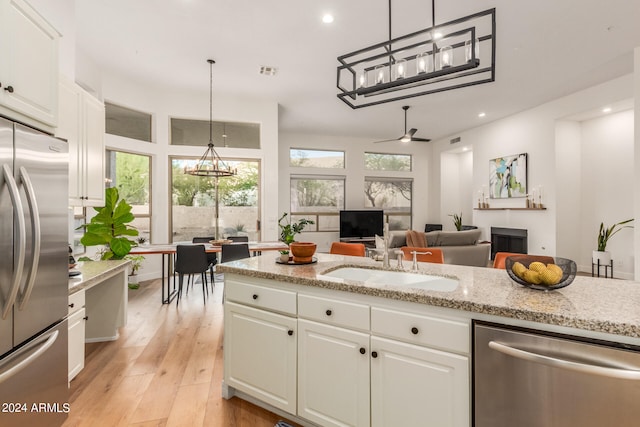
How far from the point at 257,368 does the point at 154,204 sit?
4772 millimetres

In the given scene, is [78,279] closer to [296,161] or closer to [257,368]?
[257,368]

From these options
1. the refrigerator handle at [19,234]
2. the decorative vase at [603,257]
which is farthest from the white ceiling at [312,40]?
the decorative vase at [603,257]

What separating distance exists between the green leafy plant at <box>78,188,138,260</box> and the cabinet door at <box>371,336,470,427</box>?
285 cm

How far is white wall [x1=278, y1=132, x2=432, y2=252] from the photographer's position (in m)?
8.35

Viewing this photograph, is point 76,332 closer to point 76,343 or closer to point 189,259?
point 76,343

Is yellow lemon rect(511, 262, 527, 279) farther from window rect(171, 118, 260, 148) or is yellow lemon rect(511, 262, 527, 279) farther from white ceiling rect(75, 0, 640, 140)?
window rect(171, 118, 260, 148)

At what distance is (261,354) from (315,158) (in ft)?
23.7

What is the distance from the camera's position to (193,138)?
5.96 meters

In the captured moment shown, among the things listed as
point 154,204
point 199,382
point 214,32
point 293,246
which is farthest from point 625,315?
point 154,204

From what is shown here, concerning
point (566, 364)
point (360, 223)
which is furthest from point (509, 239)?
point (566, 364)

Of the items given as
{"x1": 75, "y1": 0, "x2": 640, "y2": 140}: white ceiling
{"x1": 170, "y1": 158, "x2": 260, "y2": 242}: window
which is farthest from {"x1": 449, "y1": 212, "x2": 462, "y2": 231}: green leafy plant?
{"x1": 170, "y1": 158, "x2": 260, "y2": 242}: window

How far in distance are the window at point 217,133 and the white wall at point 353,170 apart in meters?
2.10

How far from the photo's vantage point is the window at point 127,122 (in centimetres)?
505

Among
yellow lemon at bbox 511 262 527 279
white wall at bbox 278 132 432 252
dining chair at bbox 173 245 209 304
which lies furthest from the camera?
white wall at bbox 278 132 432 252
